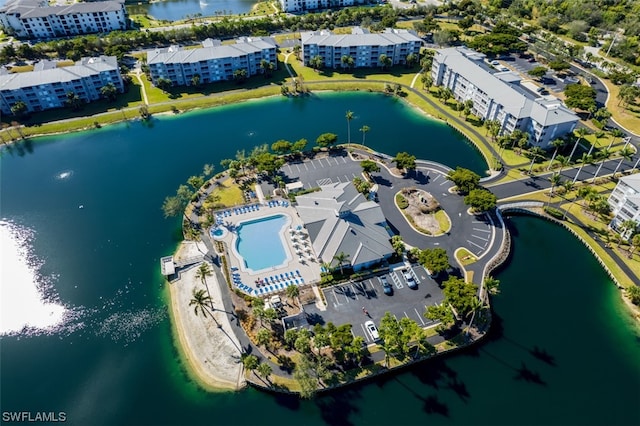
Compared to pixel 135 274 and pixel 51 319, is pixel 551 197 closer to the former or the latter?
pixel 135 274

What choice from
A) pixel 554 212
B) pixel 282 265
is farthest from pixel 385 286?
pixel 554 212

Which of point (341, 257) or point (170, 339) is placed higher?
point (341, 257)

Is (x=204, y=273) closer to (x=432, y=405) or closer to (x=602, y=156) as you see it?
(x=432, y=405)

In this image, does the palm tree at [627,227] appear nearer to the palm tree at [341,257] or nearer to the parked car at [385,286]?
the parked car at [385,286]

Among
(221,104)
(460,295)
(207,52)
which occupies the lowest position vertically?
(460,295)

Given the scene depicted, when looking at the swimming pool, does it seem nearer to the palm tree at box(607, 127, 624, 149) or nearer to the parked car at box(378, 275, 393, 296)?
the parked car at box(378, 275, 393, 296)

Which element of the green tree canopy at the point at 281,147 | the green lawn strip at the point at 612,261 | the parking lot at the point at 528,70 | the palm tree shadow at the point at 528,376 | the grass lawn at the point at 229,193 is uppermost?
the parking lot at the point at 528,70

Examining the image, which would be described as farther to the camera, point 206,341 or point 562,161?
point 562,161

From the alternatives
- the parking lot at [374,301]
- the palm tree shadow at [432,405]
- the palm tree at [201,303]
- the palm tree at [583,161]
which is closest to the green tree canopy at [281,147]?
the parking lot at [374,301]

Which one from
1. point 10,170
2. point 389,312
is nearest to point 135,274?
point 389,312
